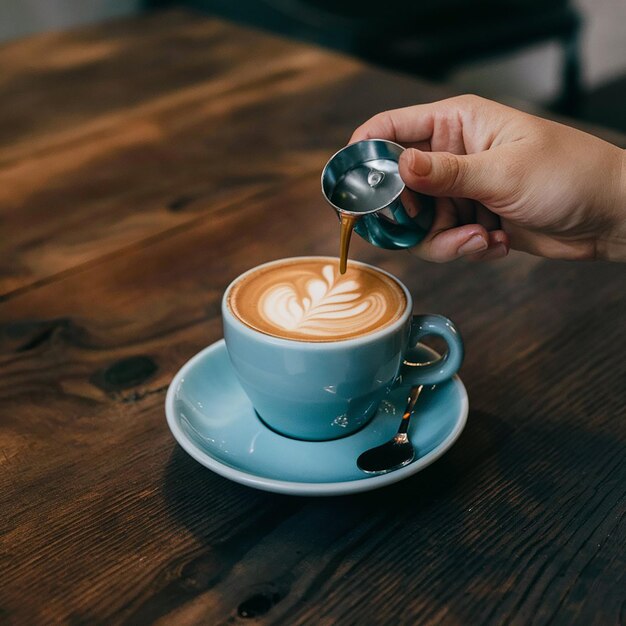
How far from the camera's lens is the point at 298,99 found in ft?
4.43

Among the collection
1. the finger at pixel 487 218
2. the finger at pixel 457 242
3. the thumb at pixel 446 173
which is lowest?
the finger at pixel 487 218

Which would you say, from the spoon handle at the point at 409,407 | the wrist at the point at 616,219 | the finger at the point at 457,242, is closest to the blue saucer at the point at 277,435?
the spoon handle at the point at 409,407

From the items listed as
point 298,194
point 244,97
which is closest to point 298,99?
point 244,97

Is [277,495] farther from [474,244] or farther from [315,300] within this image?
[474,244]

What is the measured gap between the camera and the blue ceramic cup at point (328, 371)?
2.10 ft

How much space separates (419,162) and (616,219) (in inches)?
10.0

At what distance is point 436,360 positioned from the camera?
28.7 inches

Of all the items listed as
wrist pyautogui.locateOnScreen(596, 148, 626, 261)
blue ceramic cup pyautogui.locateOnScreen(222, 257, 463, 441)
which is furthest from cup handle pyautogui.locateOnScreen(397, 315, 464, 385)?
wrist pyautogui.locateOnScreen(596, 148, 626, 261)

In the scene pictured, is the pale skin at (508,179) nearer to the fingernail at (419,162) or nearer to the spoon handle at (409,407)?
the fingernail at (419,162)

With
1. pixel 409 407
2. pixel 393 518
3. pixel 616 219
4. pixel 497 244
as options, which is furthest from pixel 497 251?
pixel 393 518

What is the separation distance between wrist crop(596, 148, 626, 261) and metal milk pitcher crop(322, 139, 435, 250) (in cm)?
19

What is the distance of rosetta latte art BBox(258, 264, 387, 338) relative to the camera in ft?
2.22

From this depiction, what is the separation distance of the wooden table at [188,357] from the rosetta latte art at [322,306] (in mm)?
128

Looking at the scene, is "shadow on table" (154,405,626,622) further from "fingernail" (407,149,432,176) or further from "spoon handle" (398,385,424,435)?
"fingernail" (407,149,432,176)
